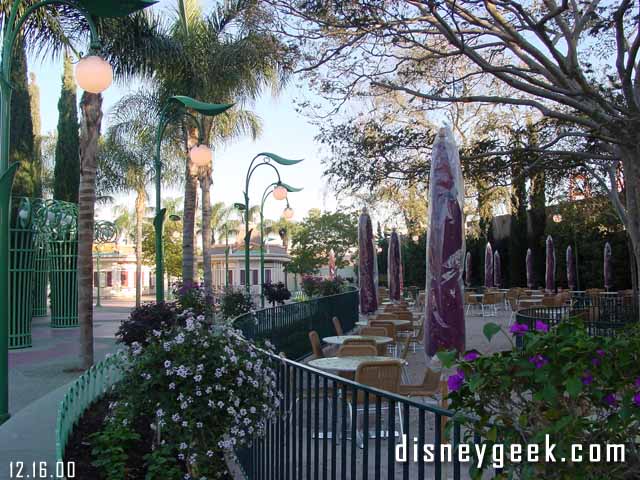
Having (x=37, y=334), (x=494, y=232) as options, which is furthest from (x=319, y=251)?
(x=37, y=334)

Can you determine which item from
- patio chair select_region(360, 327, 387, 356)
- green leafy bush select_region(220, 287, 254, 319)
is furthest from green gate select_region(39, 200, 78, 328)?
patio chair select_region(360, 327, 387, 356)

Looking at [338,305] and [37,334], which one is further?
[37,334]

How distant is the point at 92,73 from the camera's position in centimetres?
702

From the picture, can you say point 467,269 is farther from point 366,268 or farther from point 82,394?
point 82,394

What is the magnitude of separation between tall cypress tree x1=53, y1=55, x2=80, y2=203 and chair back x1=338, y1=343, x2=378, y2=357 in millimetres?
20588

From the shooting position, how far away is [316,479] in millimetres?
3658

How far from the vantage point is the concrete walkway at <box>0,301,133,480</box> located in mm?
5805

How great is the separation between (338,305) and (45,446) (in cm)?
1048

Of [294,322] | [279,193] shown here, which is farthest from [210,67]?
[294,322]

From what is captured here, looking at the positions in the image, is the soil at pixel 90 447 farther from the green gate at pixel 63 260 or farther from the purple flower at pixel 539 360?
the green gate at pixel 63 260

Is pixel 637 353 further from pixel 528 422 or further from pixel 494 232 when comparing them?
pixel 494 232

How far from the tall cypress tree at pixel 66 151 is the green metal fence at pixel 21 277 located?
1018 cm

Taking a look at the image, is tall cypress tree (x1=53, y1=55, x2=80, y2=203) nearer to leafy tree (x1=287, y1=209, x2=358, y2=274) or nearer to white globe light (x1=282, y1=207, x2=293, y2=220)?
white globe light (x1=282, y1=207, x2=293, y2=220)

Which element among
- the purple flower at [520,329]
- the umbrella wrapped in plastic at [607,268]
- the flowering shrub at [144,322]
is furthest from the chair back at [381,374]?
the umbrella wrapped in plastic at [607,268]
